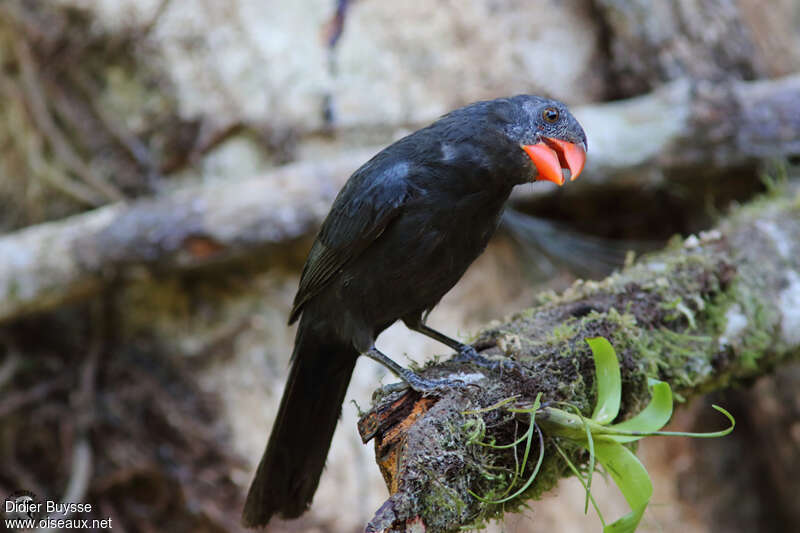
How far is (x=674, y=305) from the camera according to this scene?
2607mm

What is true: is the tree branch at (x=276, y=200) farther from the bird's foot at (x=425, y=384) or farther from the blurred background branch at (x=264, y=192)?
the bird's foot at (x=425, y=384)

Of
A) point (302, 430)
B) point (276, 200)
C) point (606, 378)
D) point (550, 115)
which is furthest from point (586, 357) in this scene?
point (276, 200)

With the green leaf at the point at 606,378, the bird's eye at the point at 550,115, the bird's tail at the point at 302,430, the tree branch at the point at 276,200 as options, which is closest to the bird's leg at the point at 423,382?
the green leaf at the point at 606,378

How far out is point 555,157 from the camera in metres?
2.39

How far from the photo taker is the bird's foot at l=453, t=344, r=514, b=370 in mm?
2266

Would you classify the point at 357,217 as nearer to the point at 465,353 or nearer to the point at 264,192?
the point at 465,353

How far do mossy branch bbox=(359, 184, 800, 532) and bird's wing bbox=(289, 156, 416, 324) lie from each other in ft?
1.74

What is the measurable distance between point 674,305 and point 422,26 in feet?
9.78

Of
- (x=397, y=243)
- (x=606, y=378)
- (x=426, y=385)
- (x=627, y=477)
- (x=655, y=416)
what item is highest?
(x=397, y=243)

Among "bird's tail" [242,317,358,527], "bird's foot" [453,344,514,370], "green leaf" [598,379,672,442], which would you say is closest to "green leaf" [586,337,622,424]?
"green leaf" [598,379,672,442]

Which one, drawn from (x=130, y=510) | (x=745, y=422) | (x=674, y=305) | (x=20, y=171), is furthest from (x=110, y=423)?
(x=745, y=422)

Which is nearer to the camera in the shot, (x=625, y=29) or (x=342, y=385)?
(x=342, y=385)

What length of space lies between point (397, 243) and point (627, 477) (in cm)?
106

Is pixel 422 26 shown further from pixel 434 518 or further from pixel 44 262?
pixel 434 518
